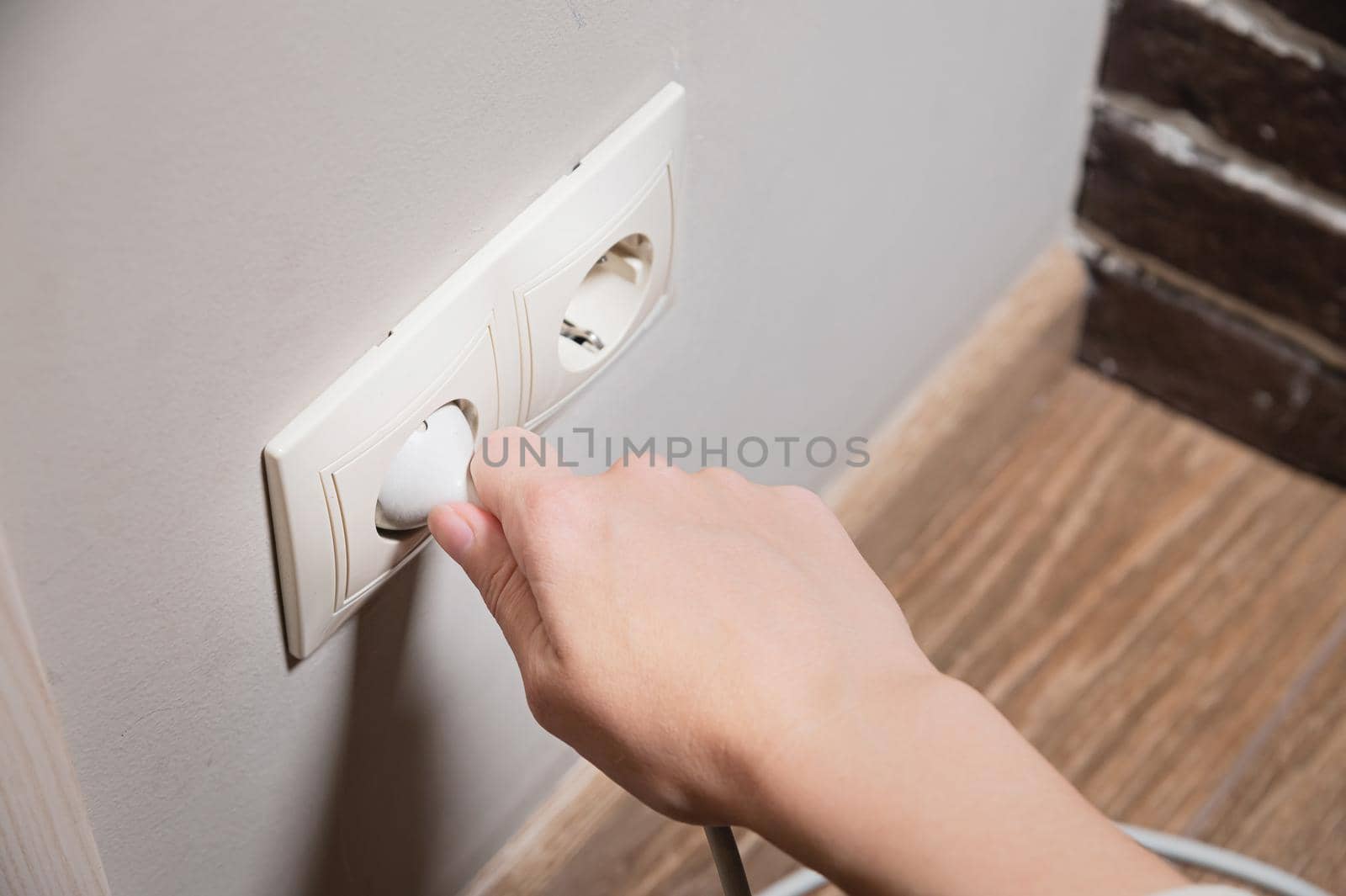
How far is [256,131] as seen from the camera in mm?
303

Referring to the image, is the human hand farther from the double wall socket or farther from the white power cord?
the white power cord

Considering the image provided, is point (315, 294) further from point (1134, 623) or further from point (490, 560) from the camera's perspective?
point (1134, 623)

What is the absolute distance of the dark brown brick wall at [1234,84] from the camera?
680 mm

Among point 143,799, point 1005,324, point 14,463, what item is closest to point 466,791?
point 143,799

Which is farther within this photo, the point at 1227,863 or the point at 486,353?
the point at 1227,863

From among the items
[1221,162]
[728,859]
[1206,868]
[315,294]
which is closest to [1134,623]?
[1206,868]

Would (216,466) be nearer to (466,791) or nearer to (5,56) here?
(5,56)

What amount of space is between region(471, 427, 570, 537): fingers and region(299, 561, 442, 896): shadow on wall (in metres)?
0.05

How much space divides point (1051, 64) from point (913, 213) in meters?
0.12

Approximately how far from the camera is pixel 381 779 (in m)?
0.48

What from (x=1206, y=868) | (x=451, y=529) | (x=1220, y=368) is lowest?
(x=1206, y=868)

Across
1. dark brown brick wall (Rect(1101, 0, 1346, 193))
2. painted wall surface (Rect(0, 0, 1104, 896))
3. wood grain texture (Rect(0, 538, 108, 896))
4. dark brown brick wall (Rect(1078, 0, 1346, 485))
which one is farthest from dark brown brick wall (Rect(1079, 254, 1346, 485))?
wood grain texture (Rect(0, 538, 108, 896))

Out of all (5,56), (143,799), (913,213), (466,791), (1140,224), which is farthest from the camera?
(1140,224)

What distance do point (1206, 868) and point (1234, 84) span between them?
39 cm
